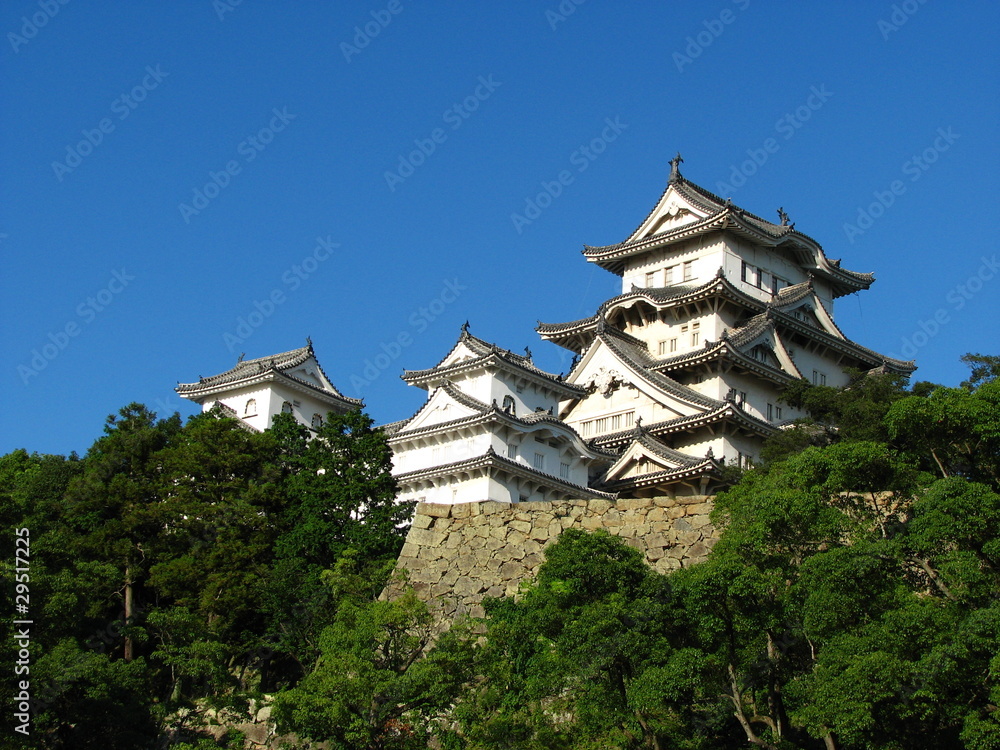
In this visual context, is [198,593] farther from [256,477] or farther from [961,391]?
[961,391]

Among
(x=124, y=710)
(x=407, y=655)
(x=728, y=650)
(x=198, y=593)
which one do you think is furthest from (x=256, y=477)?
(x=728, y=650)

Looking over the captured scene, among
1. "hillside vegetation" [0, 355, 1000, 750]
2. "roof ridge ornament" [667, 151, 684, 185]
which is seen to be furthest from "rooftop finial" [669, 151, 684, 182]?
"hillside vegetation" [0, 355, 1000, 750]

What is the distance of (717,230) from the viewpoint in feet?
151

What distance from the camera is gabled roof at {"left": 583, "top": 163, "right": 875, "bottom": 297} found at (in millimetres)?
45781

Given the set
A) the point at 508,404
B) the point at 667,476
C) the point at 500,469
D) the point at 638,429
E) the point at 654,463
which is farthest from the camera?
the point at 638,429

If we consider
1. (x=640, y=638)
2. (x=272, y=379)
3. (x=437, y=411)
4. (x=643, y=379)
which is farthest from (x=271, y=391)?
(x=640, y=638)

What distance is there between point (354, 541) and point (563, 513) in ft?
15.6

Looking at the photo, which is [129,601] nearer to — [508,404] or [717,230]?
[508,404]

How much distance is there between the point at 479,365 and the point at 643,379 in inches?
229

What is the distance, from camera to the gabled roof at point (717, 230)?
1802 inches

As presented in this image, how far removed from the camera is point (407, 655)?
2127 cm

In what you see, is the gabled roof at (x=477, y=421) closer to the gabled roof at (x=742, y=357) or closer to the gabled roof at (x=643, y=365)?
the gabled roof at (x=643, y=365)

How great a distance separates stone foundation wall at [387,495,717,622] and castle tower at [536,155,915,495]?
11157 millimetres

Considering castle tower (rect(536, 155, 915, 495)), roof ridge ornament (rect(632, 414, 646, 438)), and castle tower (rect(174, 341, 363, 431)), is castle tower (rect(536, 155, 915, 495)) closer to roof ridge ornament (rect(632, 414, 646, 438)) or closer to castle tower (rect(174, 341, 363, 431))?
roof ridge ornament (rect(632, 414, 646, 438))
